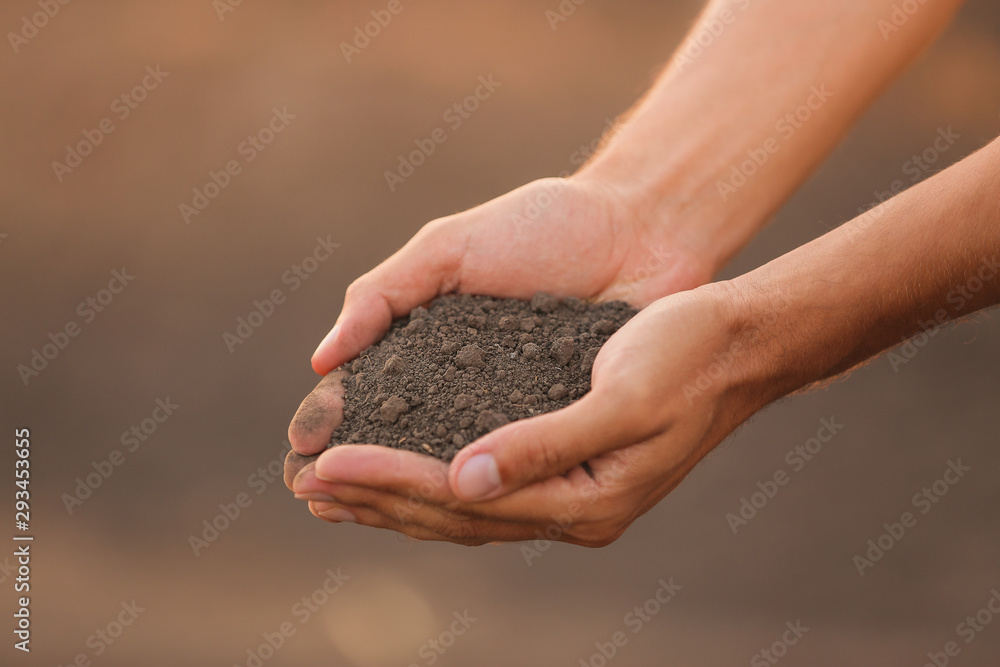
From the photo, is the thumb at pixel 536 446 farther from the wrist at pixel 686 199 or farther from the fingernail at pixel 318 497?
A: the wrist at pixel 686 199

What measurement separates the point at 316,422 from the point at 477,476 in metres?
0.36

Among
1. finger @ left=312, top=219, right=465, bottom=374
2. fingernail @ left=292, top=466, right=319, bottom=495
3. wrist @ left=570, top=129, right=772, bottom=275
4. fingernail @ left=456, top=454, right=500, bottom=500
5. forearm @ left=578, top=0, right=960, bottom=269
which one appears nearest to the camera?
fingernail @ left=456, top=454, right=500, bottom=500

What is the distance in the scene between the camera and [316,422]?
119 centimetres

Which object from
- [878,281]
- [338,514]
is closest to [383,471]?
[338,514]

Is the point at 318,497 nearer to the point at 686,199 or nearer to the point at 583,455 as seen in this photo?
the point at 583,455

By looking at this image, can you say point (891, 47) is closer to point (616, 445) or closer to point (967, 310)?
point (967, 310)

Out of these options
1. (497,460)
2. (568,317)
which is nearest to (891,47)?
(568,317)

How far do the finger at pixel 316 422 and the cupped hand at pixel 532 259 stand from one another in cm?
15

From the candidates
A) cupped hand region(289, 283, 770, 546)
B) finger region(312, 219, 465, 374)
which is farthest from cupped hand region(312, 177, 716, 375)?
cupped hand region(289, 283, 770, 546)

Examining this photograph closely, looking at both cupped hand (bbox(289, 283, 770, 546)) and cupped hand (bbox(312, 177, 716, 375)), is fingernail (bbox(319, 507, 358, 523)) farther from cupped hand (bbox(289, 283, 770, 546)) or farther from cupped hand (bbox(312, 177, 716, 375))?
cupped hand (bbox(312, 177, 716, 375))

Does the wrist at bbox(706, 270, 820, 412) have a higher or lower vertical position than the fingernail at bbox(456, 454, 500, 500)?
lower

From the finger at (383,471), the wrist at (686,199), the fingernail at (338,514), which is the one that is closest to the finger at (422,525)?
the fingernail at (338,514)

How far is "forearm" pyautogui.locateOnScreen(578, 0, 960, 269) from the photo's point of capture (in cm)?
156

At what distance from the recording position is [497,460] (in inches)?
38.8
